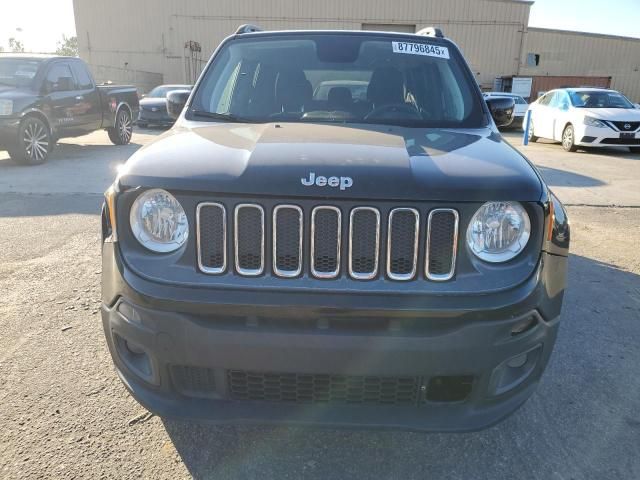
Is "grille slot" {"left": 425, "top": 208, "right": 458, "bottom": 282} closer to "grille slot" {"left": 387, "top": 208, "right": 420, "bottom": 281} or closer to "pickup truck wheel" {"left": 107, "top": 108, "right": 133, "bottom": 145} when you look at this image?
"grille slot" {"left": 387, "top": 208, "right": 420, "bottom": 281}

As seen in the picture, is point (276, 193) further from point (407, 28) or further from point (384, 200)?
point (407, 28)

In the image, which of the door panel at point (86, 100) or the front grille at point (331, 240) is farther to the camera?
the door panel at point (86, 100)

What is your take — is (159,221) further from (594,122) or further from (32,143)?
(594,122)

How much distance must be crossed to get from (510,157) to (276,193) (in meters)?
1.05

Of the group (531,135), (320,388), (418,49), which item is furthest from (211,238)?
(531,135)

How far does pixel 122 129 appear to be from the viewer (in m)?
12.4

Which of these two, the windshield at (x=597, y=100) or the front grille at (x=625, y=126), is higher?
the windshield at (x=597, y=100)

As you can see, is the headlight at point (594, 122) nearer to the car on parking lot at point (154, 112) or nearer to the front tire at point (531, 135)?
the front tire at point (531, 135)

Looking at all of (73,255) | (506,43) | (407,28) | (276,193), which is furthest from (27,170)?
(506,43)

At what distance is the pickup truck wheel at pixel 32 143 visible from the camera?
8.92 metres

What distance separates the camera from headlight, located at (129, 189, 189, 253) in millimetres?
1885

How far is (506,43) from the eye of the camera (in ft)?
98.9

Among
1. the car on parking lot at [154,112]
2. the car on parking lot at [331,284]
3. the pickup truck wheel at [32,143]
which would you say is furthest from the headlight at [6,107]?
the car on parking lot at [331,284]

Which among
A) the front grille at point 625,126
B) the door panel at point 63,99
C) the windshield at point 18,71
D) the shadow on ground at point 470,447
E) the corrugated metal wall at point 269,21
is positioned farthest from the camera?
the corrugated metal wall at point 269,21
